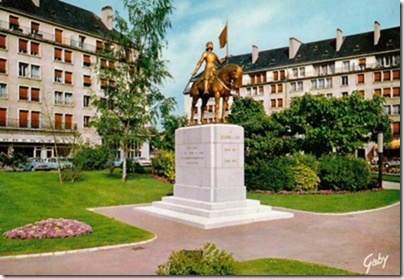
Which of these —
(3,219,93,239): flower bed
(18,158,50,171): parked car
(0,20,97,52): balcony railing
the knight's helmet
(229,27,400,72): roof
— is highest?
(229,27,400,72): roof

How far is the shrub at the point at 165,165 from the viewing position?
29970 millimetres

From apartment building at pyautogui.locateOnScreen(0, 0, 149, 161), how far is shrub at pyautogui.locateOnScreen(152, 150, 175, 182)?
8.08ft

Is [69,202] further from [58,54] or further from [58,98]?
[58,54]

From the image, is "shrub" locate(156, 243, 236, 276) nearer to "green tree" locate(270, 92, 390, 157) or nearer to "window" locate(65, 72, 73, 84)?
"green tree" locate(270, 92, 390, 157)

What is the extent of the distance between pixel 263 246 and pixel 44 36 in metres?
40.8

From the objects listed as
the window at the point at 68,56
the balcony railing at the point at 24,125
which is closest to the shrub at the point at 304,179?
the balcony railing at the point at 24,125

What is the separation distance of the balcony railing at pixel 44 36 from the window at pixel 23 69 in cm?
312

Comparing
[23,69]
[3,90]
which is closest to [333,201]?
[3,90]

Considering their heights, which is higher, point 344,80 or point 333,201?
point 344,80

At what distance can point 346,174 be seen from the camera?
2453cm

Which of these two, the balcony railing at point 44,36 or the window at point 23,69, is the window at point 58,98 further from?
the balcony railing at point 44,36

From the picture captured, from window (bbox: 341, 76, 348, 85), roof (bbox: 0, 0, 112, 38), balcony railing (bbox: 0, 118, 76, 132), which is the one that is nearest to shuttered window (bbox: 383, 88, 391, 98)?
window (bbox: 341, 76, 348, 85)

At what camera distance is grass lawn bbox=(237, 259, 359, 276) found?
25.8ft

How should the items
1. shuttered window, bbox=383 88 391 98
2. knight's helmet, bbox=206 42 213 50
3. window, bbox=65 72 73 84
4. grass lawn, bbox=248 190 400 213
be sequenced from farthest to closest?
window, bbox=65 72 73 84 < shuttered window, bbox=383 88 391 98 < grass lawn, bbox=248 190 400 213 < knight's helmet, bbox=206 42 213 50
